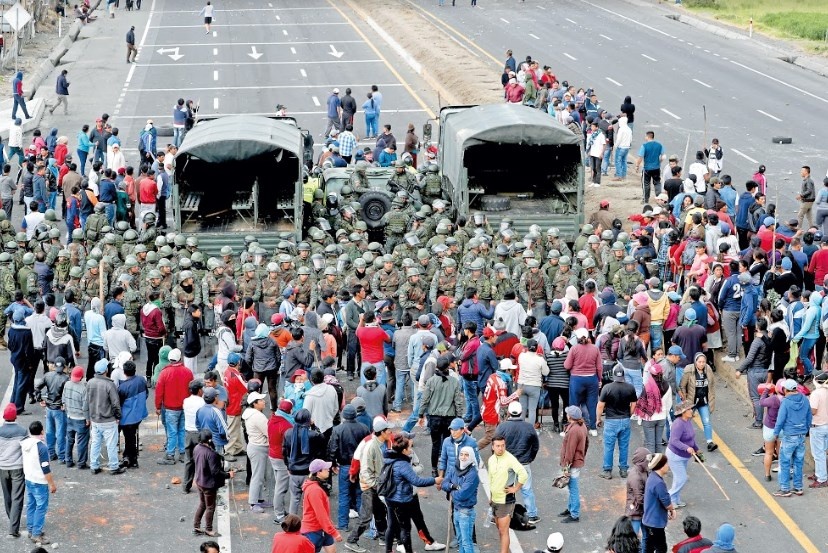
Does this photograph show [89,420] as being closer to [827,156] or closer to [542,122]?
[542,122]

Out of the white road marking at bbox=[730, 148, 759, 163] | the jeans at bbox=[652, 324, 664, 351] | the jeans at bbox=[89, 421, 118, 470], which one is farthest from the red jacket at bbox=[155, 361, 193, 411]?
the white road marking at bbox=[730, 148, 759, 163]

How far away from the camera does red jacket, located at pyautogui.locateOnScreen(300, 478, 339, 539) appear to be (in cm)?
1452

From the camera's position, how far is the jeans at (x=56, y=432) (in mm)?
17859

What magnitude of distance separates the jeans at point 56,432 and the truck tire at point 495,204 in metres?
11.1

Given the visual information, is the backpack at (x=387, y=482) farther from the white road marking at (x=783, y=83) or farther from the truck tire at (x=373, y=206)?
the white road marking at (x=783, y=83)

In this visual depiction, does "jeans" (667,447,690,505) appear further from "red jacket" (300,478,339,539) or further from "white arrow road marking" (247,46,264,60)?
"white arrow road marking" (247,46,264,60)

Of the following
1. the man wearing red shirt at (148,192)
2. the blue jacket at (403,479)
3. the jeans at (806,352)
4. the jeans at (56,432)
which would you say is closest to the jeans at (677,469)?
the blue jacket at (403,479)

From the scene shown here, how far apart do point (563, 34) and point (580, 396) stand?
3932 centimetres

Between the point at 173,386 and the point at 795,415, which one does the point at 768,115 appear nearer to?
the point at 795,415

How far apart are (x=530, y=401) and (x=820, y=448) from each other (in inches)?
143

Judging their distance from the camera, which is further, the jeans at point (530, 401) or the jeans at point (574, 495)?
the jeans at point (530, 401)

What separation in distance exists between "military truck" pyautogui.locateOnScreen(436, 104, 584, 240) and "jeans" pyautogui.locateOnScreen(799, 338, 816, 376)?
22.4 ft

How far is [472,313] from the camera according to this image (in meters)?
20.3

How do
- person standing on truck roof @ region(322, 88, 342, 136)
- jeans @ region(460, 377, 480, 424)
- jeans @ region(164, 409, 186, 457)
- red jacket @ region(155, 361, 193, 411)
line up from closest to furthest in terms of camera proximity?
red jacket @ region(155, 361, 193, 411)
jeans @ region(164, 409, 186, 457)
jeans @ region(460, 377, 480, 424)
person standing on truck roof @ region(322, 88, 342, 136)
